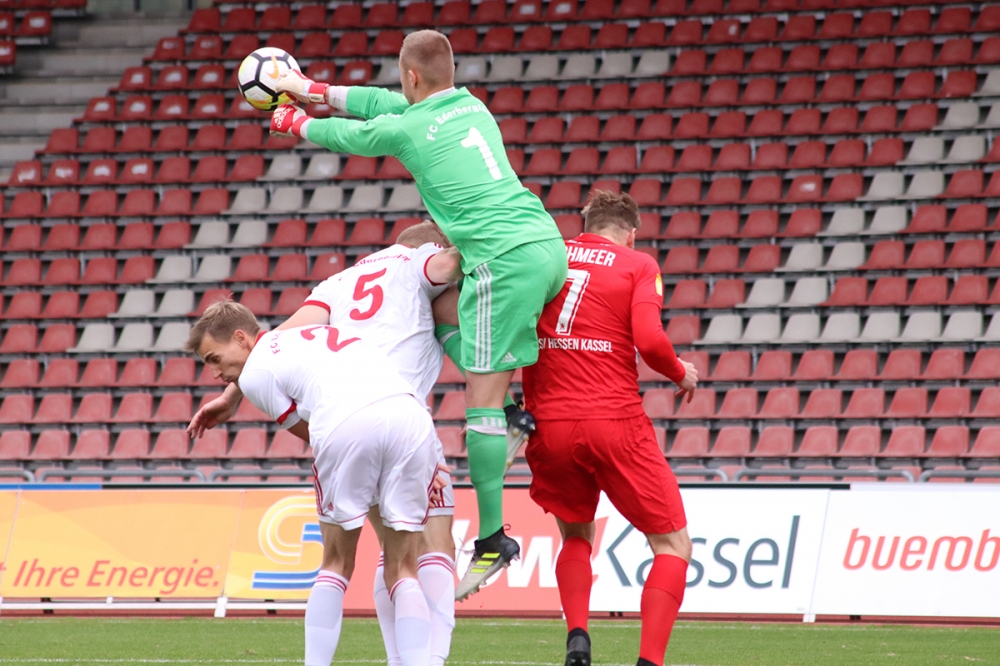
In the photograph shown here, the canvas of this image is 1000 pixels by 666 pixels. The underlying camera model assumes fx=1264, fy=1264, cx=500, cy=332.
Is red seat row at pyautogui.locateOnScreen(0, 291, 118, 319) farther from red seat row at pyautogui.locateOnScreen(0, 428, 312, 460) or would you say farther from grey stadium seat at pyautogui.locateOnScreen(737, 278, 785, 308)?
grey stadium seat at pyautogui.locateOnScreen(737, 278, 785, 308)

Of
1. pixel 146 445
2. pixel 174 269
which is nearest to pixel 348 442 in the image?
pixel 146 445

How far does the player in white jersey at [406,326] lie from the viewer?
5.12 m

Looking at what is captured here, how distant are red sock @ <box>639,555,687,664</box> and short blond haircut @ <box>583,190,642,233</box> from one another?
140 centimetres

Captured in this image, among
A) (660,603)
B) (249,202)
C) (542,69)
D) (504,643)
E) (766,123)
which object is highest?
(542,69)

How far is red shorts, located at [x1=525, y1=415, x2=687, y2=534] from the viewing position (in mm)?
5051

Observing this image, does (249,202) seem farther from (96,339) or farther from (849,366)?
(849,366)

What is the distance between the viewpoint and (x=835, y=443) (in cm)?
1241

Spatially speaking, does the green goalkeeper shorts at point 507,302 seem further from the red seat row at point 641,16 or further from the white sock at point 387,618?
the red seat row at point 641,16

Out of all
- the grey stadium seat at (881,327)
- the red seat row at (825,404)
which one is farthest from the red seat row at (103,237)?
the grey stadium seat at (881,327)

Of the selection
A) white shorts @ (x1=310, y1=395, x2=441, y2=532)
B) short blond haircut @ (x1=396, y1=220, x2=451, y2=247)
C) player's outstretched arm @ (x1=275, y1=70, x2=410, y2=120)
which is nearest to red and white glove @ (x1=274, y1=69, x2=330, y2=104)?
player's outstretched arm @ (x1=275, y1=70, x2=410, y2=120)

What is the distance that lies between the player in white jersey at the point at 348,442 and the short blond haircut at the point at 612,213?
1153mm

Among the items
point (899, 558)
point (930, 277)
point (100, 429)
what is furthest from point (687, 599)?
point (100, 429)

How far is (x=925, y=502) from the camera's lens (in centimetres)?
884

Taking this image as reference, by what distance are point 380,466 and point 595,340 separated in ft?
3.50
